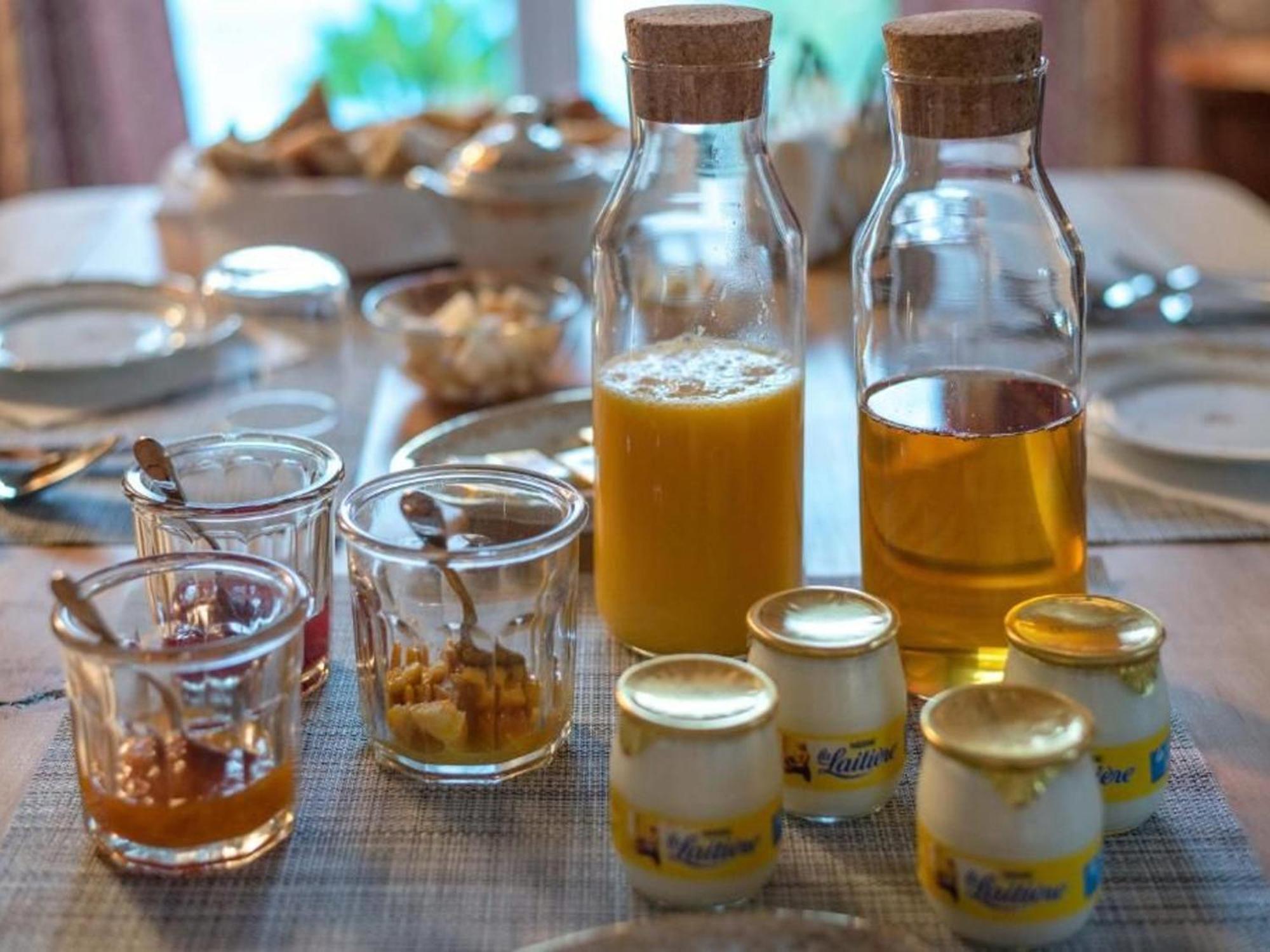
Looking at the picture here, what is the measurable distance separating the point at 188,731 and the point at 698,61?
427 mm

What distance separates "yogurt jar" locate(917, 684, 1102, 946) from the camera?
69 centimetres

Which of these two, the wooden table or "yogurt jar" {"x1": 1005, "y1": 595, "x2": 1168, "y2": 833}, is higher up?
"yogurt jar" {"x1": 1005, "y1": 595, "x2": 1168, "y2": 833}

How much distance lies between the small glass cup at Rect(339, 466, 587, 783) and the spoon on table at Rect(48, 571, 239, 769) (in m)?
0.10

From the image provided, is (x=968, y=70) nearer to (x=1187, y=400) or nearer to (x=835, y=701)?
(x=835, y=701)

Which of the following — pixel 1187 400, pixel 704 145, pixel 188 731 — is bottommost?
pixel 1187 400

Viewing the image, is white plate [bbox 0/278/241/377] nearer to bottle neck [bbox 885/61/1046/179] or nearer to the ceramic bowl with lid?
the ceramic bowl with lid

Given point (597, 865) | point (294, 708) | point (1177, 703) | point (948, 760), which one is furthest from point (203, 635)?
point (1177, 703)

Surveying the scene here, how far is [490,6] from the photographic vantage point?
360cm

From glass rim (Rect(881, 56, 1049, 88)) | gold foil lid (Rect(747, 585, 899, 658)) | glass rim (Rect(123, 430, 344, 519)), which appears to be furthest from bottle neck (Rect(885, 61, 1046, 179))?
glass rim (Rect(123, 430, 344, 519))

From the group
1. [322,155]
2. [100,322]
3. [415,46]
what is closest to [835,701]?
[100,322]

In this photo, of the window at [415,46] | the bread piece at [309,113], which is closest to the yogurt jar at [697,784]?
the bread piece at [309,113]

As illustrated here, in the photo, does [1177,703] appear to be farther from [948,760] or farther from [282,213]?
[282,213]

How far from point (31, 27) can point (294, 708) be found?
275 cm

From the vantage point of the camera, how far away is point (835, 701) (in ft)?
2.56
